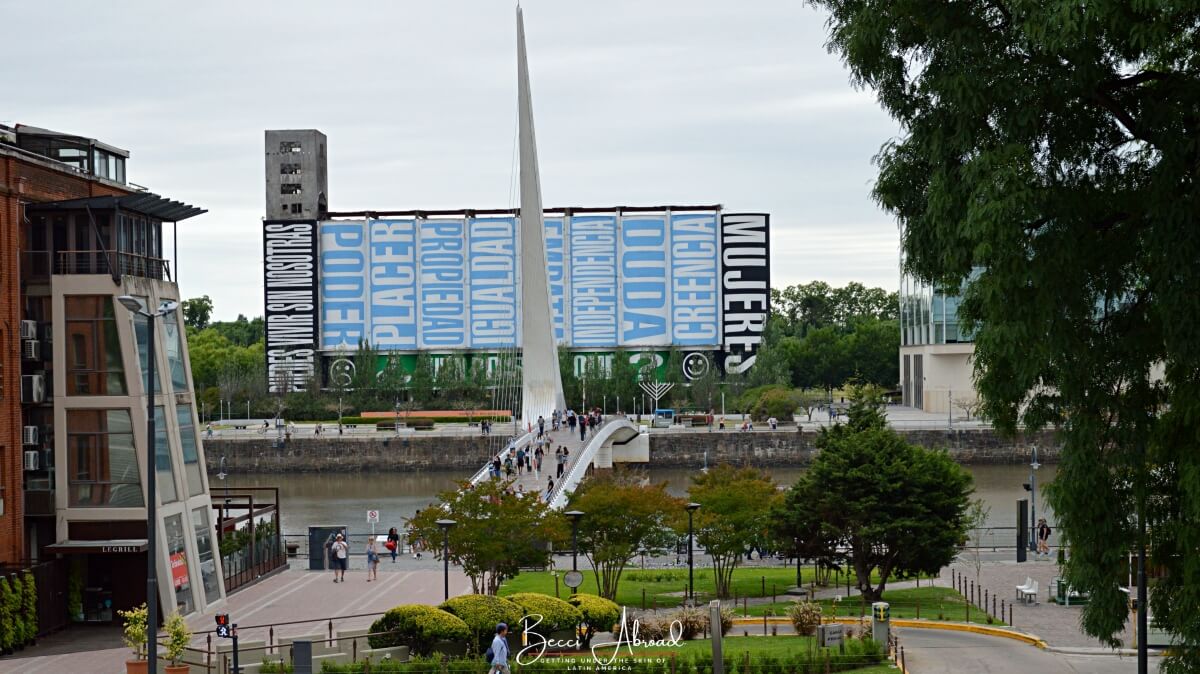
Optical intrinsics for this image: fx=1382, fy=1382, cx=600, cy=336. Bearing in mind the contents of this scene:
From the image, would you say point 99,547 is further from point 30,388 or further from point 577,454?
point 577,454

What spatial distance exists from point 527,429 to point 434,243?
155 feet

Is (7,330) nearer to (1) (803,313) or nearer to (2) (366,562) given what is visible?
(2) (366,562)

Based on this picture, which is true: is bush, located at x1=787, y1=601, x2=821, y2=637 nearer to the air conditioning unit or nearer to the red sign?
the red sign

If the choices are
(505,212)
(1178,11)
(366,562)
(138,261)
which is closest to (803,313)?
(505,212)

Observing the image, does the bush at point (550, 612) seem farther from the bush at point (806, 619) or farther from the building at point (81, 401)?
the building at point (81, 401)

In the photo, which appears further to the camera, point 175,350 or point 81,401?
point 175,350

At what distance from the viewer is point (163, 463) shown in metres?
31.5

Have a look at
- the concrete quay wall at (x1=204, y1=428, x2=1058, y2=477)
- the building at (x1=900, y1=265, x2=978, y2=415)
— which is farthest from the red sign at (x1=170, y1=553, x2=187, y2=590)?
the building at (x1=900, y1=265, x2=978, y2=415)

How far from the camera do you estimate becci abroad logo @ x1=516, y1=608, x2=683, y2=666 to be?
79.8ft

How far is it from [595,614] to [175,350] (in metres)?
13.5

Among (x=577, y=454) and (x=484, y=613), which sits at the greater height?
(x=484, y=613)

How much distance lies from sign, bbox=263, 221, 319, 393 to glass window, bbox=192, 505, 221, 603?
91.4m

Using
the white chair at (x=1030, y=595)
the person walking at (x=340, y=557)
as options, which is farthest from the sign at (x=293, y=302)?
the white chair at (x=1030, y=595)

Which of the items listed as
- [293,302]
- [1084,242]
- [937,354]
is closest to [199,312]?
[293,302]
